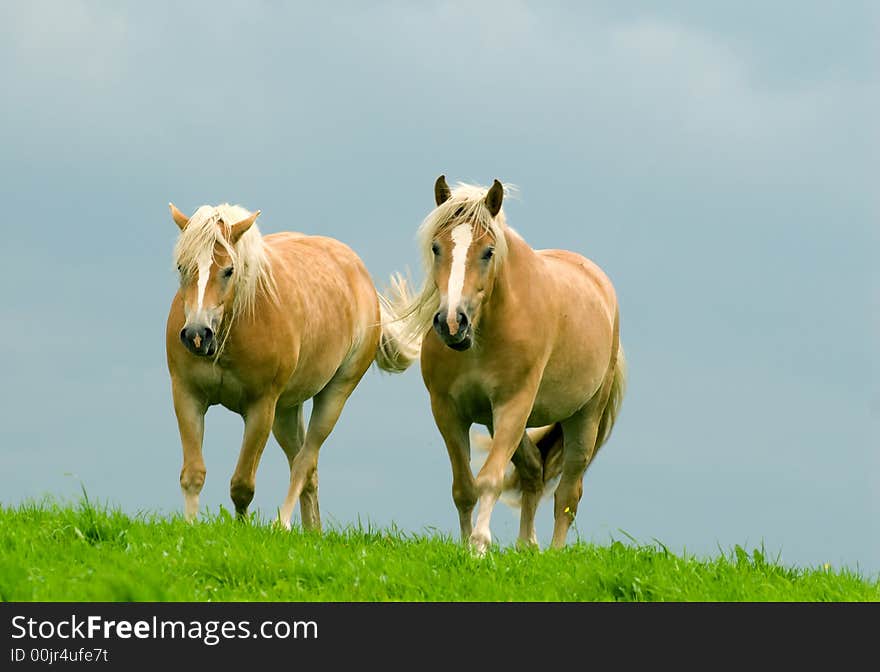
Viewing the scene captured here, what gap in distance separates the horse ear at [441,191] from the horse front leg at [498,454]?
5.31 feet

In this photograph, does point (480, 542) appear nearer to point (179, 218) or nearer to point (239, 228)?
point (239, 228)

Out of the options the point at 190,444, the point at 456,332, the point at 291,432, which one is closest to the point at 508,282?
the point at 456,332

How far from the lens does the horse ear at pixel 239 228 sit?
10141mm

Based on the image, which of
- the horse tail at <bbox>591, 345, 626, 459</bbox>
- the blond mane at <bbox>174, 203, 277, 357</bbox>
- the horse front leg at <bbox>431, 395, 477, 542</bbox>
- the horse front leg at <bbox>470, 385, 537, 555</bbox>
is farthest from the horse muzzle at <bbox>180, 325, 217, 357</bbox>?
the horse tail at <bbox>591, 345, 626, 459</bbox>

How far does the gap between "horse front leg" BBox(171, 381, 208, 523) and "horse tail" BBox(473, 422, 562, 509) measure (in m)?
3.21

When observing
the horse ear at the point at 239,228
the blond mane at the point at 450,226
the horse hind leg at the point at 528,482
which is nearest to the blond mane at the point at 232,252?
the horse ear at the point at 239,228

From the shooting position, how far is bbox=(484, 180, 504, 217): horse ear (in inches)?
371

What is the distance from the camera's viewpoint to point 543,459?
12.5m

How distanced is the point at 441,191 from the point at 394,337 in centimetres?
366

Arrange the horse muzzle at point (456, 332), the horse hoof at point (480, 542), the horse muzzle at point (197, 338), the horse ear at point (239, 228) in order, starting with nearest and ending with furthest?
the horse muzzle at point (456, 332) → the horse hoof at point (480, 542) → the horse muzzle at point (197, 338) → the horse ear at point (239, 228)

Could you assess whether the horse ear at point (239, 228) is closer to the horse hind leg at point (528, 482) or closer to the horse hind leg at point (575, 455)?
the horse hind leg at point (528, 482)
